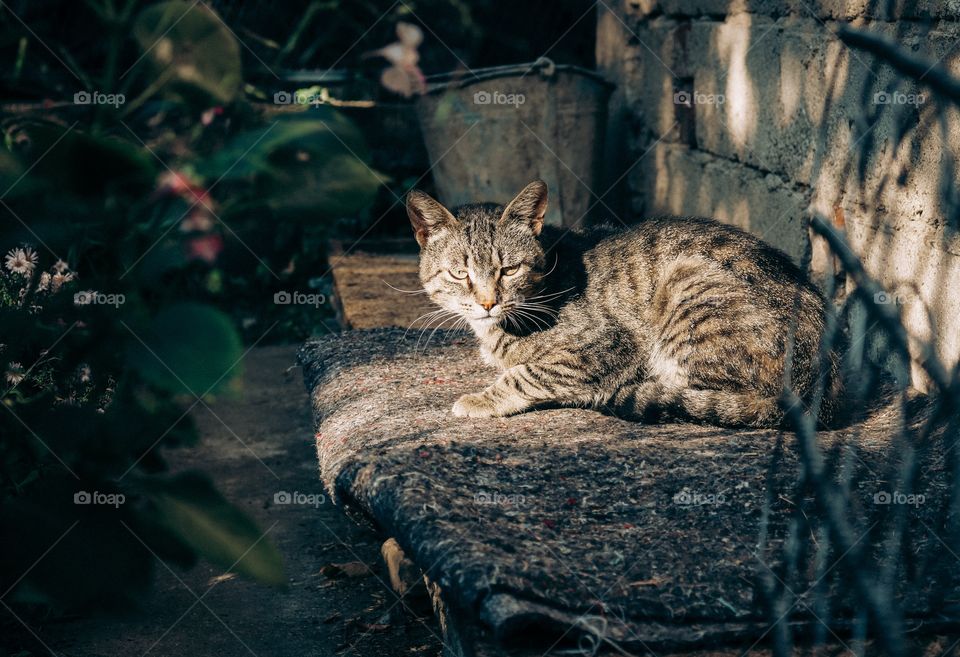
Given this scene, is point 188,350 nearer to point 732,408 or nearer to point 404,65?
point 732,408

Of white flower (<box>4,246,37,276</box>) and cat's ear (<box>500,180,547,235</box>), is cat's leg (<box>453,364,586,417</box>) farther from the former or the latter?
white flower (<box>4,246,37,276</box>)

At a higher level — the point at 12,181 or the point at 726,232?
the point at 12,181

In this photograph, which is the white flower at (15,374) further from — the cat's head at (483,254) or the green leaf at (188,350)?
the cat's head at (483,254)

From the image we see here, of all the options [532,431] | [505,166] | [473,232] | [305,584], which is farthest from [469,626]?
[505,166]

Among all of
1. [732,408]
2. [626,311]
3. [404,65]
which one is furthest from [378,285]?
[732,408]

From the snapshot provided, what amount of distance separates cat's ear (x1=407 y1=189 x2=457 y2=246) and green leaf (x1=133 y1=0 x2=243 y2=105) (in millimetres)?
2979

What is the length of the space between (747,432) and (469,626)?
124 centimetres

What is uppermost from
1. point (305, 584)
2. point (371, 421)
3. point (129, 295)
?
point (129, 295)

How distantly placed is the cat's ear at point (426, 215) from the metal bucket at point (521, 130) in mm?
2199

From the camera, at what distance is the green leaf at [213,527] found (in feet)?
1.93

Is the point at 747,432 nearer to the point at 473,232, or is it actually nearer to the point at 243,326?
the point at 473,232

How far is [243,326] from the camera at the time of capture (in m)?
6.22

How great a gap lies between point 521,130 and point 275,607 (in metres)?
3.52

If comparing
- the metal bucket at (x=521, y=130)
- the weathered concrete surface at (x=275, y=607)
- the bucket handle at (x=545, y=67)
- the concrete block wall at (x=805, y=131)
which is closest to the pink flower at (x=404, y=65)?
the metal bucket at (x=521, y=130)
